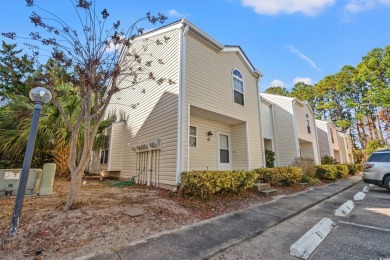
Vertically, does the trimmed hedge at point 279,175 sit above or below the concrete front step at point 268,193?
above

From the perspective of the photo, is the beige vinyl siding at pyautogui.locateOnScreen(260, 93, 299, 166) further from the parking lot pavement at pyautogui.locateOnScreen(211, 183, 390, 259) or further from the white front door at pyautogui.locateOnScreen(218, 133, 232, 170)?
the parking lot pavement at pyautogui.locateOnScreen(211, 183, 390, 259)

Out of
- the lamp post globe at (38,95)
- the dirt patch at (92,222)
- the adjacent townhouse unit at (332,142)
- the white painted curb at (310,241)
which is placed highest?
the adjacent townhouse unit at (332,142)

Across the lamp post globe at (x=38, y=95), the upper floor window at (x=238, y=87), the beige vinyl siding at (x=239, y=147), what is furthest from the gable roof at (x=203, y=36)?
the lamp post globe at (x=38, y=95)

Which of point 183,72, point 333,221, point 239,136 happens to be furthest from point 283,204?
point 183,72

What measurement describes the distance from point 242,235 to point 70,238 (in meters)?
3.04

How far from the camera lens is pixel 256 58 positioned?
12289 mm

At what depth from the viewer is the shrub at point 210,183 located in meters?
5.70

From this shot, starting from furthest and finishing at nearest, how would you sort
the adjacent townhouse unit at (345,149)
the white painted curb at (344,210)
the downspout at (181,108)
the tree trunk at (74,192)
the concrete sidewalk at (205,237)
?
the adjacent townhouse unit at (345,149)
the downspout at (181,108)
the white painted curb at (344,210)
the tree trunk at (74,192)
the concrete sidewalk at (205,237)

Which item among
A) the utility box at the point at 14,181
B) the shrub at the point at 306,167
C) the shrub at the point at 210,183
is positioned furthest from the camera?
the shrub at the point at 306,167

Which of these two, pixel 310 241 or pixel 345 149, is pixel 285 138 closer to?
pixel 310 241

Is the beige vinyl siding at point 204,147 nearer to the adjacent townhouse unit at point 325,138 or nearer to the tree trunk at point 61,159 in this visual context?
the tree trunk at point 61,159

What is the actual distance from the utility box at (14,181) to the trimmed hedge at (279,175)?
8347mm

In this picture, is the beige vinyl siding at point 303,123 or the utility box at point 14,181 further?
the beige vinyl siding at point 303,123

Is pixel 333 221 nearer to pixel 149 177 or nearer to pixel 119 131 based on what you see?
pixel 149 177
